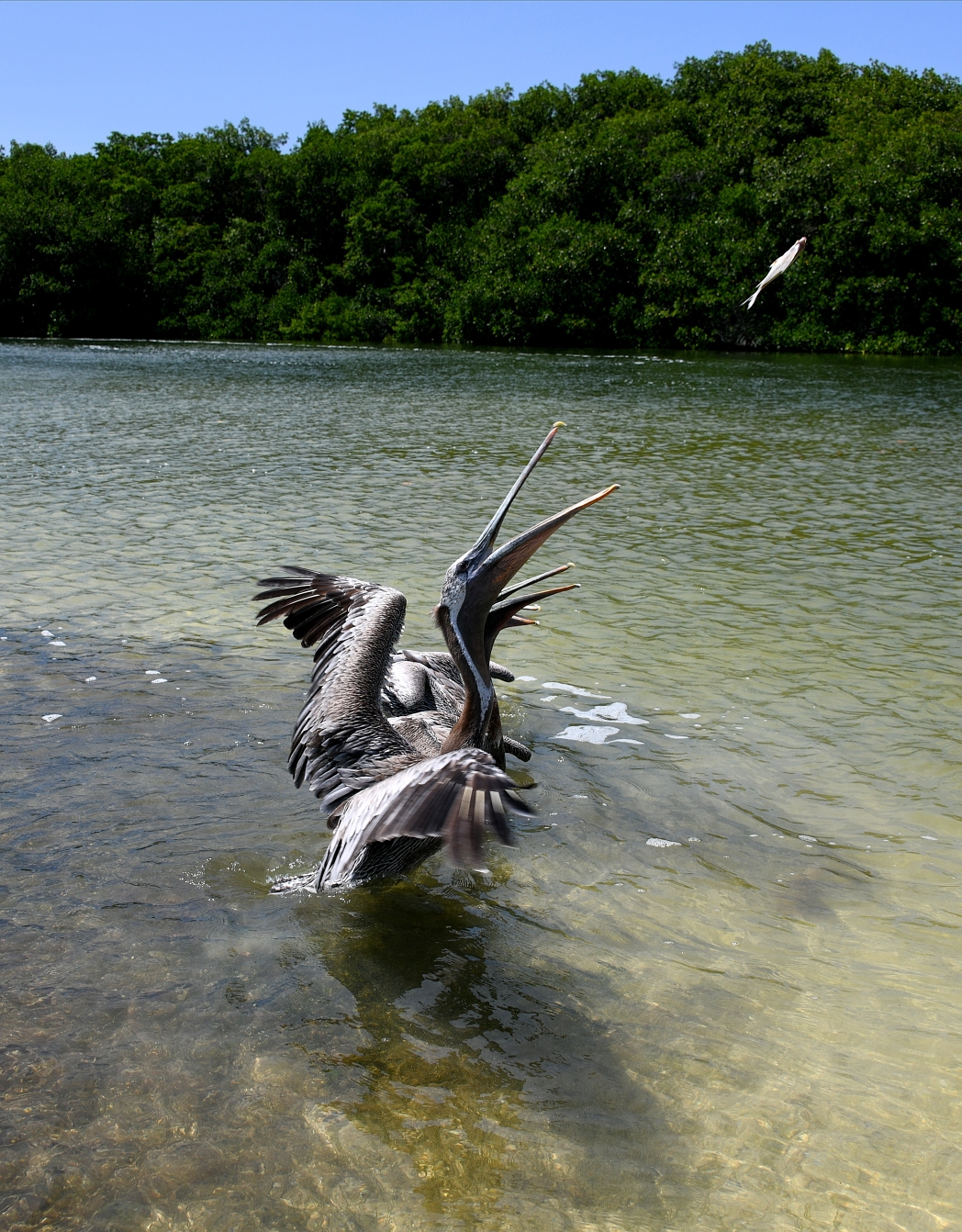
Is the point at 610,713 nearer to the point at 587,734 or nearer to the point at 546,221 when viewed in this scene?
the point at 587,734

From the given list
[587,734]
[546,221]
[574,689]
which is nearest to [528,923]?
[587,734]

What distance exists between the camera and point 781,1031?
2545 mm

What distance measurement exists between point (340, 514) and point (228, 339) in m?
36.7

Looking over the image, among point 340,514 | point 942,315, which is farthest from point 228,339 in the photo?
point 340,514

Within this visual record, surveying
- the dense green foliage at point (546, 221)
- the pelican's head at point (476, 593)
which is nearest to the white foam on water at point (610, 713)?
the pelican's head at point (476, 593)

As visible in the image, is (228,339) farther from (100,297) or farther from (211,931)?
(211,931)

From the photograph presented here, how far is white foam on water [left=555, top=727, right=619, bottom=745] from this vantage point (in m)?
4.23

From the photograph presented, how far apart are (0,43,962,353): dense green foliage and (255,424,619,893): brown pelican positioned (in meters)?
30.6

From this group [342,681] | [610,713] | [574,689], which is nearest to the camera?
[342,681]

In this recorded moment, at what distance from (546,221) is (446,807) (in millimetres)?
40963

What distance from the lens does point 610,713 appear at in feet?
14.7

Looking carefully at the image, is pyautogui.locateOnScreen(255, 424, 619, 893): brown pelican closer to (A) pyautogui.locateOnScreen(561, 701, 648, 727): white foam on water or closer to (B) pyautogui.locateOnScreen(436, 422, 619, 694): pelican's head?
(B) pyautogui.locateOnScreen(436, 422, 619, 694): pelican's head

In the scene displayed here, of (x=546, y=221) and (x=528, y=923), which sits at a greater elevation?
(x=546, y=221)

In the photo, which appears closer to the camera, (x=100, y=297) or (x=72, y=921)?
(x=72, y=921)
